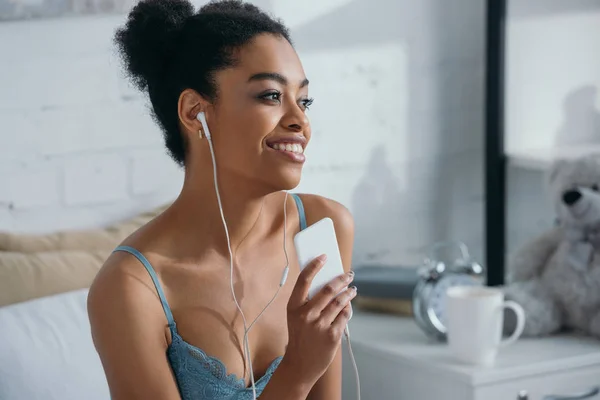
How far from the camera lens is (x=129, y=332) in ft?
3.75

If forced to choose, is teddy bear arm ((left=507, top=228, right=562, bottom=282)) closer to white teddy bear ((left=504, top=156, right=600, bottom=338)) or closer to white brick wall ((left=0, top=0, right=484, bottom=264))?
white teddy bear ((left=504, top=156, right=600, bottom=338))

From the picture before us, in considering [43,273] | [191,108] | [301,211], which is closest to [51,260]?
[43,273]

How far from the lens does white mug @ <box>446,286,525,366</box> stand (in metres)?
1.76

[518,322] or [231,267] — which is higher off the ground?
[231,267]

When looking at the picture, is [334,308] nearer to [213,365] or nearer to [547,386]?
[213,365]

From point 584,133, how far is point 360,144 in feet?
1.71

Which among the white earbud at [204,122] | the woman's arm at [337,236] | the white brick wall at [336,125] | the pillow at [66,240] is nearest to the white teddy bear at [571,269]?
the white brick wall at [336,125]

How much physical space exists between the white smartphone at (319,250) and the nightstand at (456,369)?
2.11 feet

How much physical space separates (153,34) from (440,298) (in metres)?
0.99

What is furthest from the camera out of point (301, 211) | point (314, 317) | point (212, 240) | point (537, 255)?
point (537, 255)

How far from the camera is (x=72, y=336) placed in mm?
1619

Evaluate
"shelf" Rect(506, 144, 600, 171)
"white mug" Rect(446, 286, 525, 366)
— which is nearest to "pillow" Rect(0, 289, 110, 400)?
"white mug" Rect(446, 286, 525, 366)

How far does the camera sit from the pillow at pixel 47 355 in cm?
153

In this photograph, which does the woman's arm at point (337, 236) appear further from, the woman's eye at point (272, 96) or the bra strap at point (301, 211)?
the woman's eye at point (272, 96)
